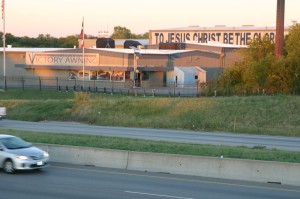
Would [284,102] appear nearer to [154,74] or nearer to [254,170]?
[254,170]

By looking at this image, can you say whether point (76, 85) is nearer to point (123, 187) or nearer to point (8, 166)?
point (8, 166)

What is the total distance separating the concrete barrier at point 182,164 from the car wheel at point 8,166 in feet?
10.8

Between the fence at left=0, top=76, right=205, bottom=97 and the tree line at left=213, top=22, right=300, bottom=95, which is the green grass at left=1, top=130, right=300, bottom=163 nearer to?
the tree line at left=213, top=22, right=300, bottom=95

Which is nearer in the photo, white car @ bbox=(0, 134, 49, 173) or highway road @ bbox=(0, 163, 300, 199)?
highway road @ bbox=(0, 163, 300, 199)

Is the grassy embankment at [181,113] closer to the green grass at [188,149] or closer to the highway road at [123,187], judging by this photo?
the green grass at [188,149]

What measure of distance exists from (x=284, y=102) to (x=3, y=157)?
27.7 metres

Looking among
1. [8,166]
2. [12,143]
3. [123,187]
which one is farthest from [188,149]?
[8,166]

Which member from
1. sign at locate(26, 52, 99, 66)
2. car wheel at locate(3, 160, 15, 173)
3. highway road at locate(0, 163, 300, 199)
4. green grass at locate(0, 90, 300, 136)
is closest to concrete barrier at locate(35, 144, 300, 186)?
highway road at locate(0, 163, 300, 199)

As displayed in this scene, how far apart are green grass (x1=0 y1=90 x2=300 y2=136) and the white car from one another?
69.2 feet

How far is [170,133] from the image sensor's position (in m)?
36.6

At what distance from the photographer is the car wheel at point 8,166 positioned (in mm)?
19094

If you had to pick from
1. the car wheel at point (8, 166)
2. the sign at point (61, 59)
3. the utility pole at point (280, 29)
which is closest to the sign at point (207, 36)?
the sign at point (61, 59)

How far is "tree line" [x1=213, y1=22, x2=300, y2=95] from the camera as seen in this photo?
55500 millimetres

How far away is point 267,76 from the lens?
55844 millimetres
